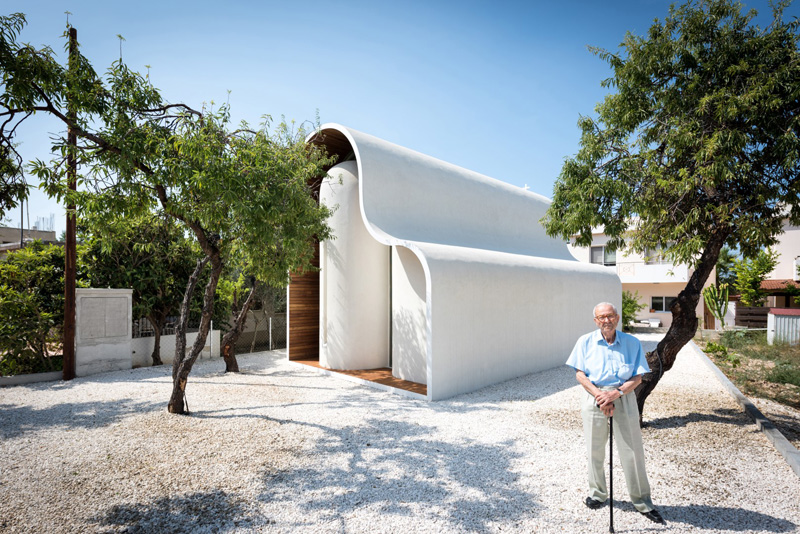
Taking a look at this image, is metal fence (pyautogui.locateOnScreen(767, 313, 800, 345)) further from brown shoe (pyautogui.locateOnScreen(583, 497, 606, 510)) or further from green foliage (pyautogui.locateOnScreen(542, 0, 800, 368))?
brown shoe (pyautogui.locateOnScreen(583, 497, 606, 510))

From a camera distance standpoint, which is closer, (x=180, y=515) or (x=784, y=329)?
(x=180, y=515)

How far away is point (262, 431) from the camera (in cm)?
584

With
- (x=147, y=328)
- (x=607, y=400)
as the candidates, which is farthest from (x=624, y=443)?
(x=147, y=328)

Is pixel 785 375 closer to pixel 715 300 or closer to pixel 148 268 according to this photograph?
pixel 715 300

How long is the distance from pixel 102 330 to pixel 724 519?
11.4 m

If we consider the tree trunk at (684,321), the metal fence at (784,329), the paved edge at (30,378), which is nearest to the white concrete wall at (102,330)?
the paved edge at (30,378)

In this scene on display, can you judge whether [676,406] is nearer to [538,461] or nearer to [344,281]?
[538,461]

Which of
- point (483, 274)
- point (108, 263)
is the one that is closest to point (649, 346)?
point (483, 274)

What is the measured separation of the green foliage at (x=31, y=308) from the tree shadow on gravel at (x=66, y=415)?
7.62ft

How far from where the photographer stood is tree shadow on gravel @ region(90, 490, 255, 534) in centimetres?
347

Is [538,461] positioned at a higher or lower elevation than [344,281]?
lower

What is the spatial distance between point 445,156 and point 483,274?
503 cm

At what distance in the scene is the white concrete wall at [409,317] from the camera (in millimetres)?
8703

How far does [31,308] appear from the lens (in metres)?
9.02
